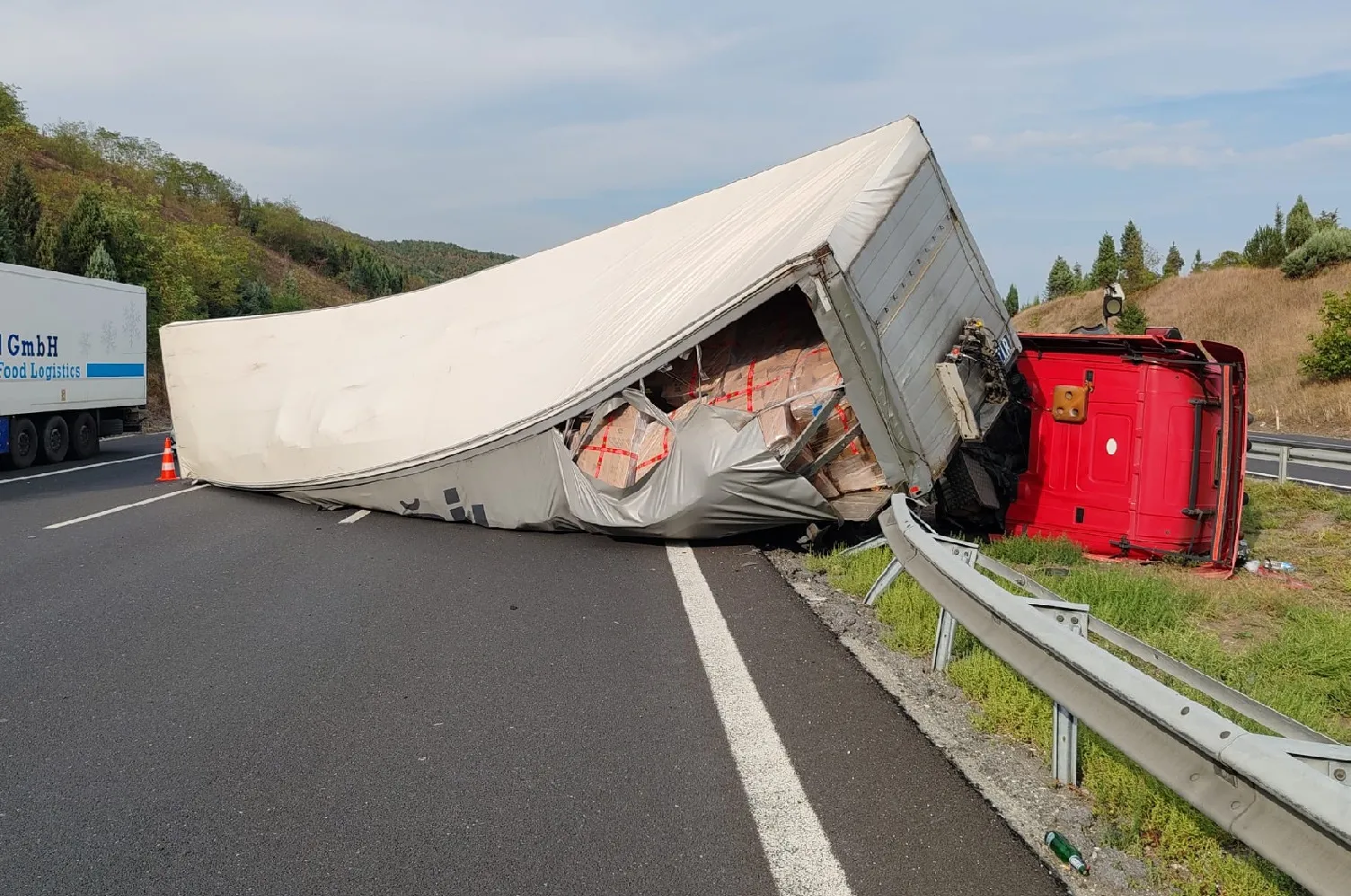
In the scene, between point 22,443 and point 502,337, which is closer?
point 502,337

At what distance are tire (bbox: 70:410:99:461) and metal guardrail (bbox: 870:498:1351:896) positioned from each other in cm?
1696

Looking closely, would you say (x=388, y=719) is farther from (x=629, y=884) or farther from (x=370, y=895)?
(x=629, y=884)

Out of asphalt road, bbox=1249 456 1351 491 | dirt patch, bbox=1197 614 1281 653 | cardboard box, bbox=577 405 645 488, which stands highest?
cardboard box, bbox=577 405 645 488

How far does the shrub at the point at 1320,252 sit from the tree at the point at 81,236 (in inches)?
1859

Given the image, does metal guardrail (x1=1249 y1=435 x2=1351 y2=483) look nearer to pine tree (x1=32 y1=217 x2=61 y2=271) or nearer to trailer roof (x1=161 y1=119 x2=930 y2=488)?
trailer roof (x1=161 y1=119 x2=930 y2=488)

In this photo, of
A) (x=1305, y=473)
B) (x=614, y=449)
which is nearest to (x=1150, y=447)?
(x=614, y=449)

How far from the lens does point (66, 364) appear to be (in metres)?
16.2

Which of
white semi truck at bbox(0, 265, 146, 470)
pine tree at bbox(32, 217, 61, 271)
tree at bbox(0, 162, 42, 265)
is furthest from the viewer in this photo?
tree at bbox(0, 162, 42, 265)

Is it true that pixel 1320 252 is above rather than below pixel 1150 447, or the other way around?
above

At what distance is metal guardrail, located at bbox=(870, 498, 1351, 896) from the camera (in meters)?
1.99

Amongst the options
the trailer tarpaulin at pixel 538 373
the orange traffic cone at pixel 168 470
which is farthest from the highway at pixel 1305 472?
the orange traffic cone at pixel 168 470

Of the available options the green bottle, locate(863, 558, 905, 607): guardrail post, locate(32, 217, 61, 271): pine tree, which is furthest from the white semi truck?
the green bottle

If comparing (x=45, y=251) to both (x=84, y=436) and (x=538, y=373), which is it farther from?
(x=538, y=373)

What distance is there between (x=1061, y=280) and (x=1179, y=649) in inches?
2654
